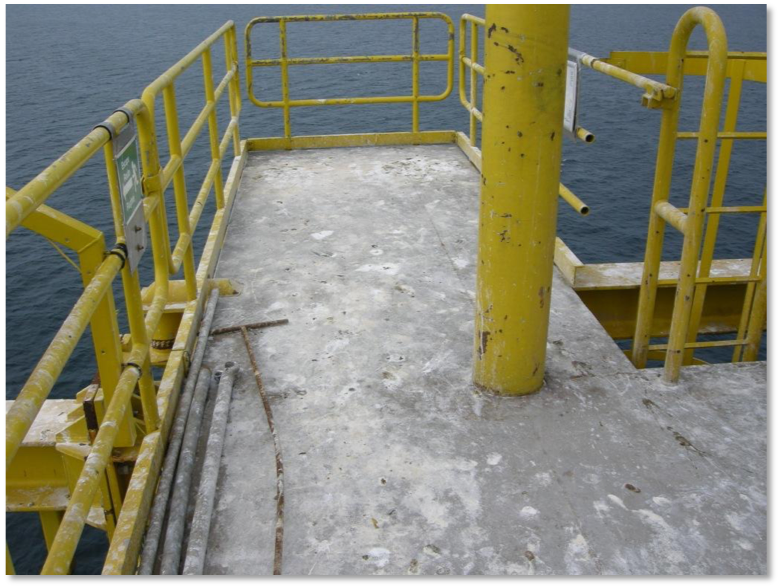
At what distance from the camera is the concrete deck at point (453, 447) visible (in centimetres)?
260

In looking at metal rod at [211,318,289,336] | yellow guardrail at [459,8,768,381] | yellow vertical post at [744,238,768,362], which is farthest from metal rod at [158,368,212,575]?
yellow vertical post at [744,238,768,362]

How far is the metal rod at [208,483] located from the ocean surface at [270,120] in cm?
460

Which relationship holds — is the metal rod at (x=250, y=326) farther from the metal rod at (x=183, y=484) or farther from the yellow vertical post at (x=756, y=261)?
the yellow vertical post at (x=756, y=261)

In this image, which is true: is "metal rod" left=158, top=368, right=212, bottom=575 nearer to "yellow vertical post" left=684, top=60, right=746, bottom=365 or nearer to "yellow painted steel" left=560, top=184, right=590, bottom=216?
"yellow painted steel" left=560, top=184, right=590, bottom=216

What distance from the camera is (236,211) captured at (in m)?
5.84

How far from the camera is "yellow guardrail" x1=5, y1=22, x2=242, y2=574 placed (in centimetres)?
193

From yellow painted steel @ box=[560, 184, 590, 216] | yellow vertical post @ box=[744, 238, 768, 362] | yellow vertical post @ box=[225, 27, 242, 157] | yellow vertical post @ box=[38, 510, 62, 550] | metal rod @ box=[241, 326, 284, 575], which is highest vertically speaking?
yellow vertical post @ box=[225, 27, 242, 157]

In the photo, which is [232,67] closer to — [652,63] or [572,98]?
[652,63]

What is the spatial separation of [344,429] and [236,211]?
3.04 meters

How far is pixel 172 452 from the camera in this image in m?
3.08

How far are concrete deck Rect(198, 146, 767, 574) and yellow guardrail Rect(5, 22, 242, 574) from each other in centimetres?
32

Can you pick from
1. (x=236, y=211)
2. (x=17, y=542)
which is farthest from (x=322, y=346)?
(x=17, y=542)

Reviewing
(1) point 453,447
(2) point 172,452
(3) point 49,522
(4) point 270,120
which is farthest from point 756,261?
(4) point 270,120
